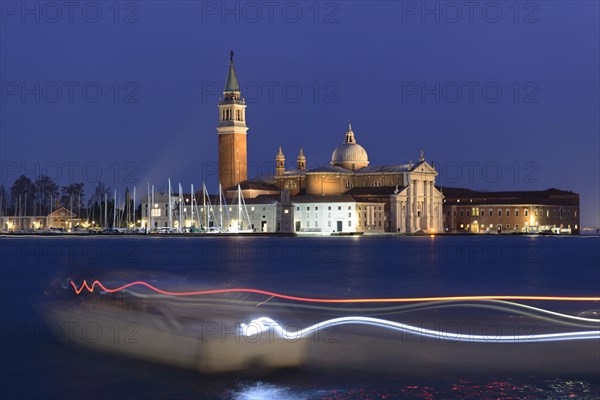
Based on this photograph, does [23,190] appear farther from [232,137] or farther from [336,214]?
[336,214]

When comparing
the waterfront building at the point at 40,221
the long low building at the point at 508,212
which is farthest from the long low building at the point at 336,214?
the waterfront building at the point at 40,221

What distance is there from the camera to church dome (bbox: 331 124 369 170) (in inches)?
4870

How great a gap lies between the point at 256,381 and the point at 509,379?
10.6 ft

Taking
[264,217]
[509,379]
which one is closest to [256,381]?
[509,379]

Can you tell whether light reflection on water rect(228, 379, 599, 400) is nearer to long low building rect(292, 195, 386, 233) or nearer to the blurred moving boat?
the blurred moving boat

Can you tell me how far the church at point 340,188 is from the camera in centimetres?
11112

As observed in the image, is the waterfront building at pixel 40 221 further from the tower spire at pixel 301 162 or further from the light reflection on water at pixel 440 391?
the light reflection on water at pixel 440 391

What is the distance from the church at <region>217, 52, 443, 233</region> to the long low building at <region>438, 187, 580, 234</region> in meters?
5.12

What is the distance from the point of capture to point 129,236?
11819 centimetres

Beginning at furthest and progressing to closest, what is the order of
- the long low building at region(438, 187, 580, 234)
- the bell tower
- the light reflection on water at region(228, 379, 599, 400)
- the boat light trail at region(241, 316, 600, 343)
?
the long low building at region(438, 187, 580, 234) → the bell tower → the boat light trail at region(241, 316, 600, 343) → the light reflection on water at region(228, 379, 599, 400)

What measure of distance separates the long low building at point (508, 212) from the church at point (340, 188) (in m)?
5.12

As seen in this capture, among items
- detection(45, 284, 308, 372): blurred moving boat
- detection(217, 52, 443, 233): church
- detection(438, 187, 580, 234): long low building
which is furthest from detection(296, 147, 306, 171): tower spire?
detection(45, 284, 308, 372): blurred moving boat

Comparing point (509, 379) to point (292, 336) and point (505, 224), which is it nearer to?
point (292, 336)

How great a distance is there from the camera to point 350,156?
4887 inches
